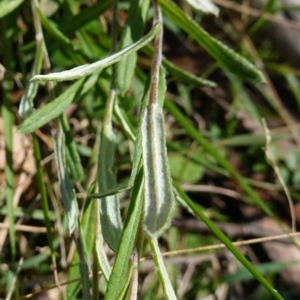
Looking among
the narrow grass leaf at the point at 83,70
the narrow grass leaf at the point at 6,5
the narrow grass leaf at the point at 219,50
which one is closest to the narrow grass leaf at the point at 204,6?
the narrow grass leaf at the point at 219,50

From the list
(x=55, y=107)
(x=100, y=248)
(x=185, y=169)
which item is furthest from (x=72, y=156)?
(x=185, y=169)

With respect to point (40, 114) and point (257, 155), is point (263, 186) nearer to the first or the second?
point (257, 155)

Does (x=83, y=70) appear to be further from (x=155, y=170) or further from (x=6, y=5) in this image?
(x=6, y=5)

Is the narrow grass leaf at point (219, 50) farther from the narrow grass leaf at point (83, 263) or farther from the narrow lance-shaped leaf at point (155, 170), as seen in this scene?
the narrow grass leaf at point (83, 263)

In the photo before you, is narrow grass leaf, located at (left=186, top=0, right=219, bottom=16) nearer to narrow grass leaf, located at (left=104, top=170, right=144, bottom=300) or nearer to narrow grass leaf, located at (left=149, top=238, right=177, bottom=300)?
narrow grass leaf, located at (left=104, top=170, right=144, bottom=300)

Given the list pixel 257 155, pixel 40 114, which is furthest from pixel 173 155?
pixel 40 114

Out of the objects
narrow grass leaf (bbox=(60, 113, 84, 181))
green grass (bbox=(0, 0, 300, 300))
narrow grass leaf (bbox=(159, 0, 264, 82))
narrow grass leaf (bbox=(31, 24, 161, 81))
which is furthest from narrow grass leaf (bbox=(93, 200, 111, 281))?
narrow grass leaf (bbox=(159, 0, 264, 82))
